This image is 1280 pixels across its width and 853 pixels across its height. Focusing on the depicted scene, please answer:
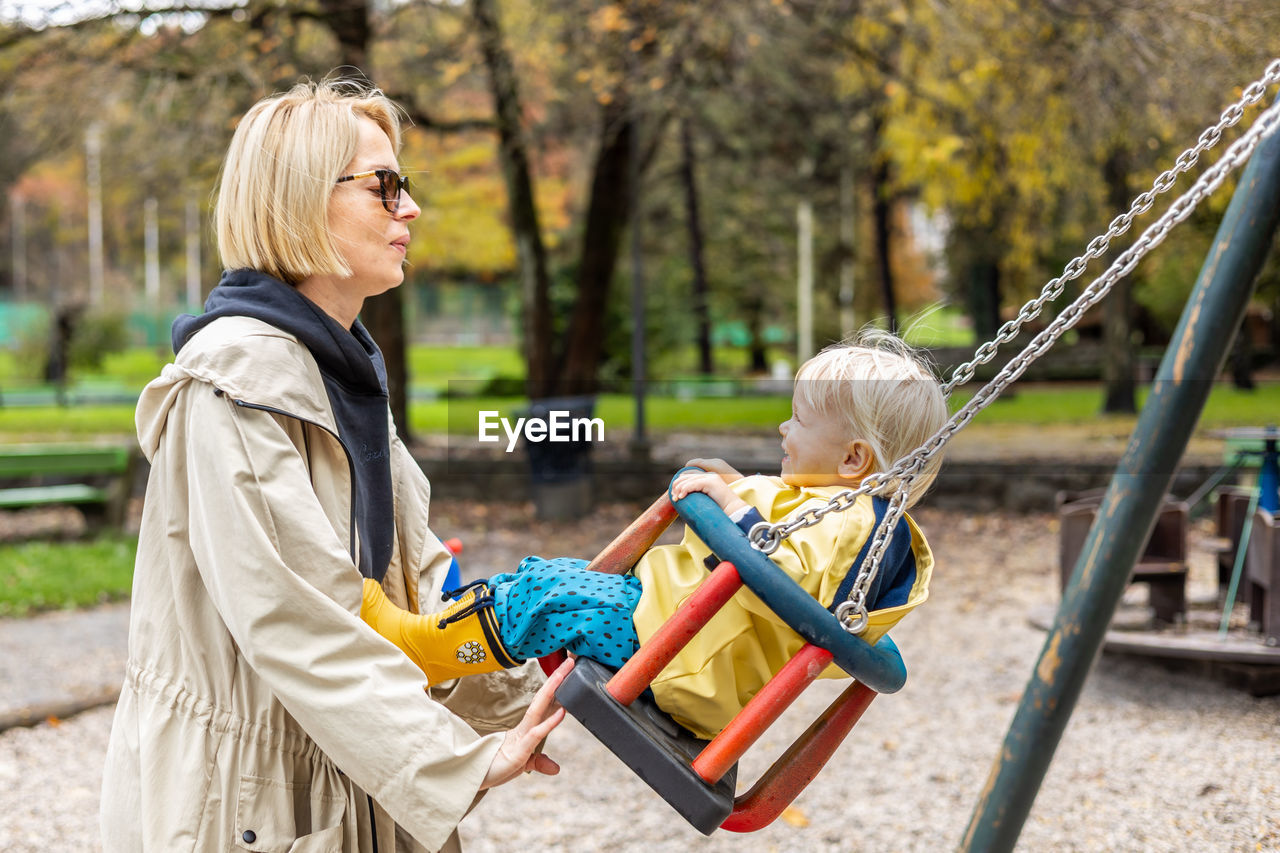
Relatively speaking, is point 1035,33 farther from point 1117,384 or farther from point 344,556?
point 344,556

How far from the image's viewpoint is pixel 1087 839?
397cm

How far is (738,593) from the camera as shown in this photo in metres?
1.82

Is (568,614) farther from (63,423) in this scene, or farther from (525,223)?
(63,423)

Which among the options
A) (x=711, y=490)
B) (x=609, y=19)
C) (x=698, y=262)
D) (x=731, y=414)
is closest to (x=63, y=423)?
(x=731, y=414)

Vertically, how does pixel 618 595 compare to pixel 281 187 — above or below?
below

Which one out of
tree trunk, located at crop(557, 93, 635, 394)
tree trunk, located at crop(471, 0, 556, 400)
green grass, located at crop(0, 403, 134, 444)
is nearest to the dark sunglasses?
tree trunk, located at crop(471, 0, 556, 400)

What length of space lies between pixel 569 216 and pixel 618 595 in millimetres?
25099

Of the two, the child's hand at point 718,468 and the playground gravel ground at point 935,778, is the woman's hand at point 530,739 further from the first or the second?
the playground gravel ground at point 935,778

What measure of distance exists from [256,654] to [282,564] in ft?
0.45

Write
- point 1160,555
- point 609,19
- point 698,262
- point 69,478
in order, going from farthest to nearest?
point 698,262 < point 69,478 < point 609,19 < point 1160,555

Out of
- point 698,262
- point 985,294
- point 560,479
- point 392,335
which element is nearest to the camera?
point 560,479

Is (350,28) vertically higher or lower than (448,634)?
higher

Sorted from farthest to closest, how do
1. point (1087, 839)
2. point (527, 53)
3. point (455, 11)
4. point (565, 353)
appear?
point (565, 353) < point (527, 53) < point (455, 11) < point (1087, 839)

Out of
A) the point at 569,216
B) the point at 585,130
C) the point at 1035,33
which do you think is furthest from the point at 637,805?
the point at 569,216
